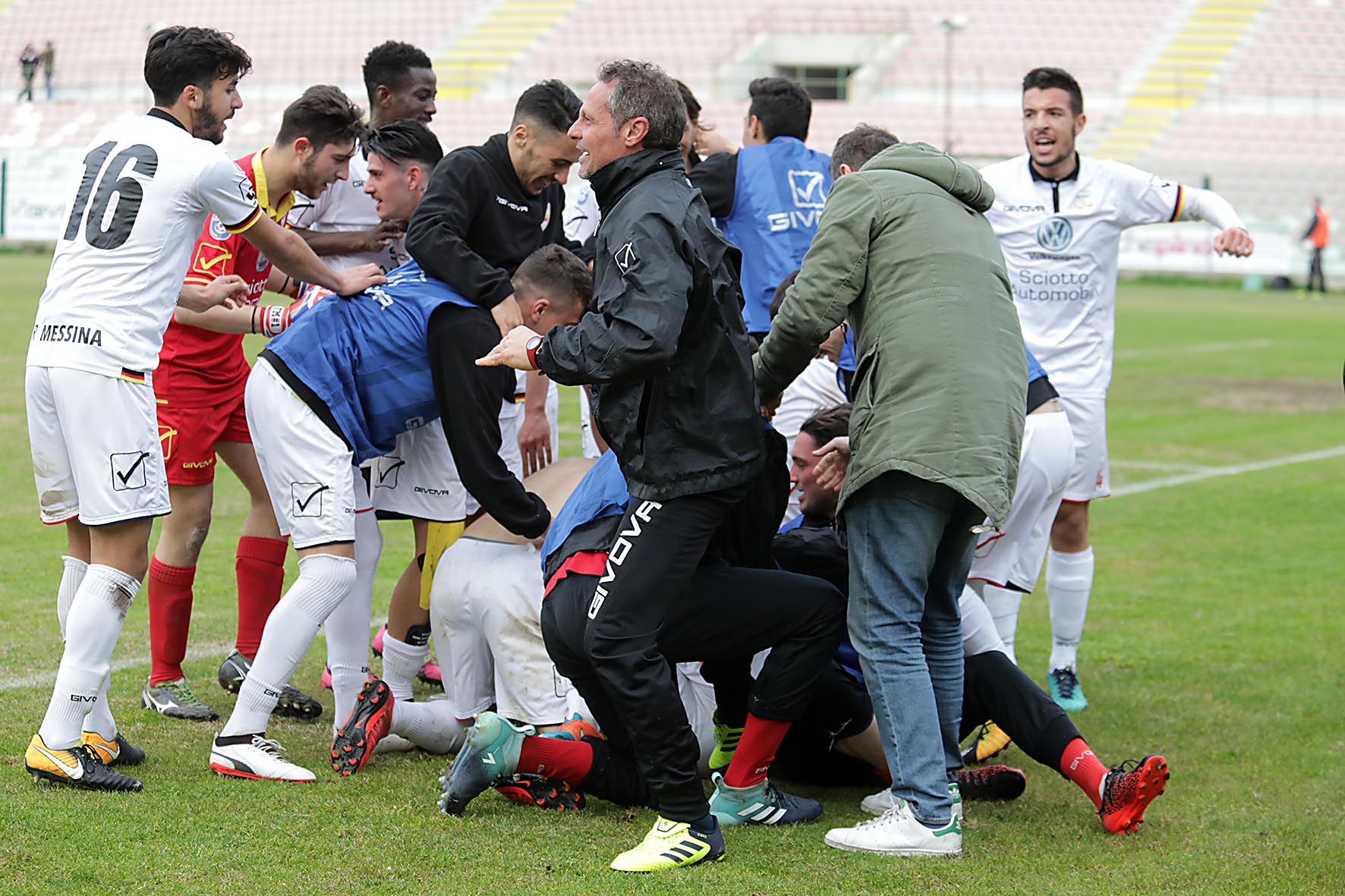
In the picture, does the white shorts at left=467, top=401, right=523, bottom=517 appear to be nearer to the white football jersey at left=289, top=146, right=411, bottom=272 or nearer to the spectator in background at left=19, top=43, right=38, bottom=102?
the white football jersey at left=289, top=146, right=411, bottom=272

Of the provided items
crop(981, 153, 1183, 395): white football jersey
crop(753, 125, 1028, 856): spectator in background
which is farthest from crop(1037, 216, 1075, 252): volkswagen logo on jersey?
crop(753, 125, 1028, 856): spectator in background

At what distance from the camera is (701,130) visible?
23.1 ft

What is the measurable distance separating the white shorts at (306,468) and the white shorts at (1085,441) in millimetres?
3080

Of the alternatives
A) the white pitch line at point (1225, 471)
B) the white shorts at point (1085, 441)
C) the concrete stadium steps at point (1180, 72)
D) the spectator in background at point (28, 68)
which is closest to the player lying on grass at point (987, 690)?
the white shorts at point (1085, 441)

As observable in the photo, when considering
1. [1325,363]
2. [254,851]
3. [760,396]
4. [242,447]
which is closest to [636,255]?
[760,396]

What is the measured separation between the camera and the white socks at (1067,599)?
20.0 ft

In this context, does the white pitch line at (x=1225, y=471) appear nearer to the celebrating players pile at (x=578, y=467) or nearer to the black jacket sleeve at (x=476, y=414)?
the celebrating players pile at (x=578, y=467)

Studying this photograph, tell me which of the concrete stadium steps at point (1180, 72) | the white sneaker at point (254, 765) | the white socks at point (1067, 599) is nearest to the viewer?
the white sneaker at point (254, 765)

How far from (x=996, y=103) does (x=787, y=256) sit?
118ft

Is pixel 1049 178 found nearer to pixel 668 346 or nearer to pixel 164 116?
pixel 668 346

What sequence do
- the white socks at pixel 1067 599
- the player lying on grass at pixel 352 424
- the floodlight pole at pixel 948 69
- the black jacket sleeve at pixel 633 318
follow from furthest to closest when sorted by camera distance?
the floodlight pole at pixel 948 69, the white socks at pixel 1067 599, the player lying on grass at pixel 352 424, the black jacket sleeve at pixel 633 318

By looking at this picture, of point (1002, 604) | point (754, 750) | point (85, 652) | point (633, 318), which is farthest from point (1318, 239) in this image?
point (85, 652)

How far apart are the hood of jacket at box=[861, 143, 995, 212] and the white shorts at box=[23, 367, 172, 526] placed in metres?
2.23

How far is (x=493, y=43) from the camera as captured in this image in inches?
1763
